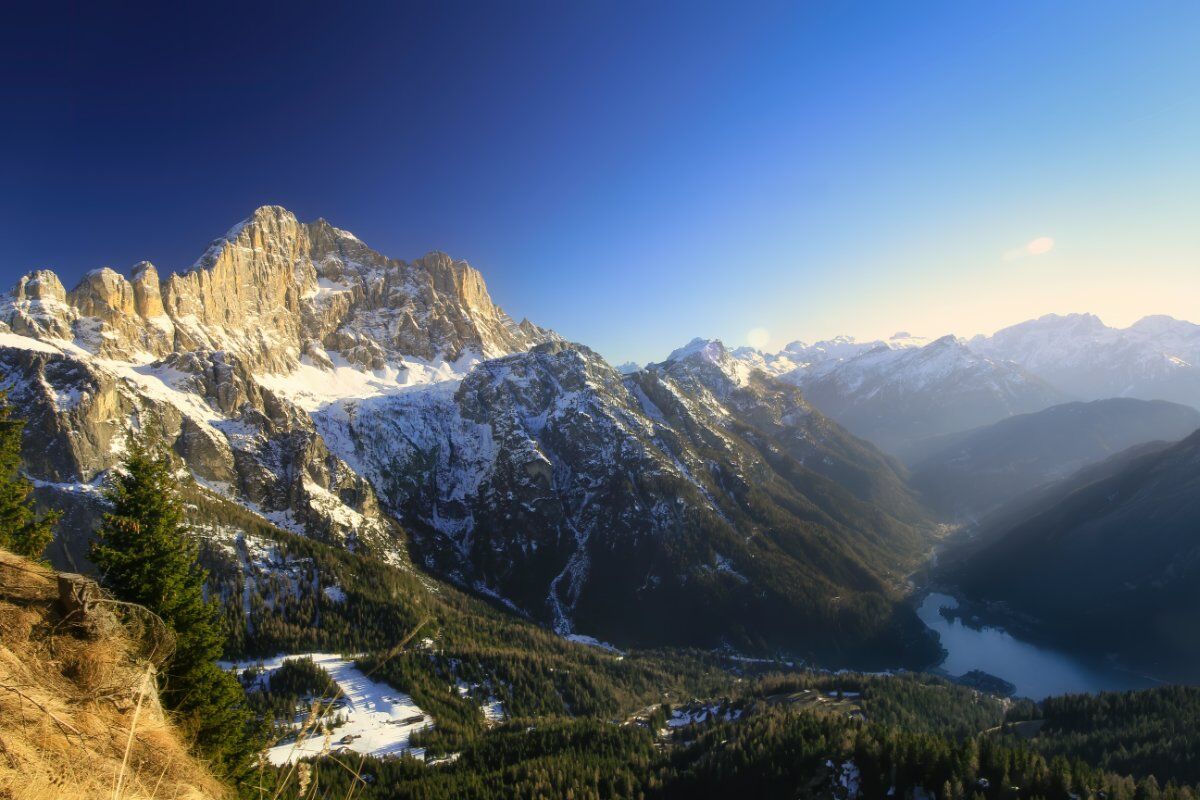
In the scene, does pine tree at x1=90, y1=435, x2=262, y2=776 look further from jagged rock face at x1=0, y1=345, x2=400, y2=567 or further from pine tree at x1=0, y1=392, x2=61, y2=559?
jagged rock face at x1=0, y1=345, x2=400, y2=567

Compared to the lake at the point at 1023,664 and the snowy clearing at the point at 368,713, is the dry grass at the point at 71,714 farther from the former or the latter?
the lake at the point at 1023,664

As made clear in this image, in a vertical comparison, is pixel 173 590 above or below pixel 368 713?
above

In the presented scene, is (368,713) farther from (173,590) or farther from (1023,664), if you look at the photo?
(1023,664)

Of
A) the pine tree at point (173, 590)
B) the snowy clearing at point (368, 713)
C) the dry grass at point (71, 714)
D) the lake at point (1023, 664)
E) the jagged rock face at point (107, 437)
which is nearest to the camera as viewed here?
the dry grass at point (71, 714)

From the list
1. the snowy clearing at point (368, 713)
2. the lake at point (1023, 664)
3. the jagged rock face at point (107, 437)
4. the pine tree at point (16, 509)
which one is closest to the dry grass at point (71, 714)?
the pine tree at point (16, 509)

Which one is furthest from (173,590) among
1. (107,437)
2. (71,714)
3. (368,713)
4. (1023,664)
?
(1023,664)

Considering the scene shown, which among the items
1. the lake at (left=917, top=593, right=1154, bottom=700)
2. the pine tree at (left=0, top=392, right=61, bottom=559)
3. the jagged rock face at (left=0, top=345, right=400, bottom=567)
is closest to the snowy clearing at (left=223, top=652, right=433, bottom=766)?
the jagged rock face at (left=0, top=345, right=400, bottom=567)
